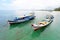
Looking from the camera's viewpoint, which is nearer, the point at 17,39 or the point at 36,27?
the point at 17,39

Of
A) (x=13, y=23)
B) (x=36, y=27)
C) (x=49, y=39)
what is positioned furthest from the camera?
(x=13, y=23)

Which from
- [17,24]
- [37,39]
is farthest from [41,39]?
[17,24]

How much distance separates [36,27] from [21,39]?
1.72m

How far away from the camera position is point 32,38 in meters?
6.48

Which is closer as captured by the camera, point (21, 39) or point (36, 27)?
point (21, 39)

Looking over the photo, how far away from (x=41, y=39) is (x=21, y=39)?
3.46 feet

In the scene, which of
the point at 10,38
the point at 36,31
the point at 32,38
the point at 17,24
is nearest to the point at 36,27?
the point at 36,31

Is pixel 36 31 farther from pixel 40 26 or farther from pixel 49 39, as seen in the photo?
pixel 49 39

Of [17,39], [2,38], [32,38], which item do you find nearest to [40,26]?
[32,38]

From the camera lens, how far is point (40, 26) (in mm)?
7945

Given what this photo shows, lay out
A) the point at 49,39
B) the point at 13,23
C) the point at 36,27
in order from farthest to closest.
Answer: the point at 13,23 < the point at 36,27 < the point at 49,39

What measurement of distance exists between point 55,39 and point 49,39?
0.32 m

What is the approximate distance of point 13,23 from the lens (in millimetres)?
10016

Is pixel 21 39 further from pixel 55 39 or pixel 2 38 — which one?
pixel 55 39
